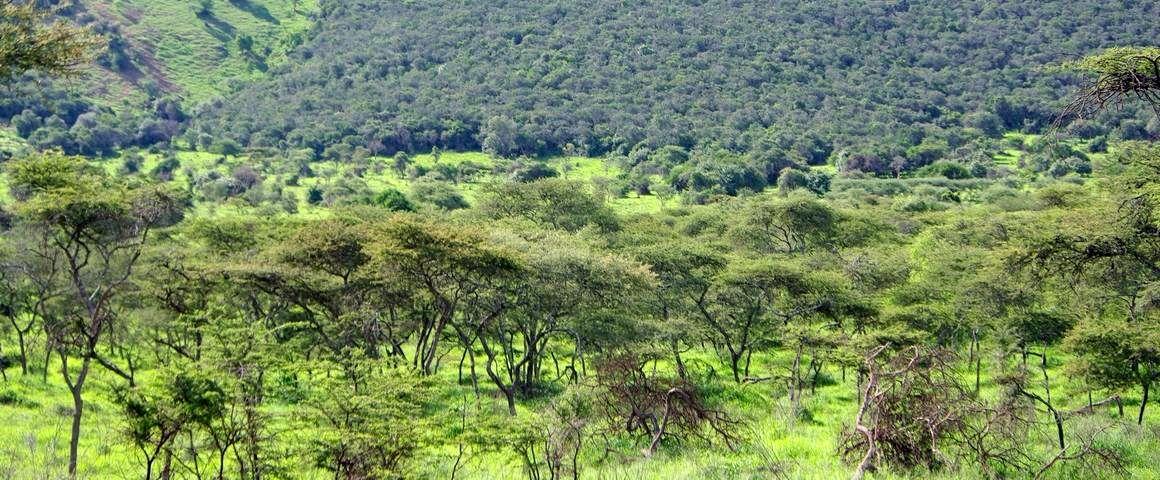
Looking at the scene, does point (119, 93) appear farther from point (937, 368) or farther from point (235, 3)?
point (937, 368)

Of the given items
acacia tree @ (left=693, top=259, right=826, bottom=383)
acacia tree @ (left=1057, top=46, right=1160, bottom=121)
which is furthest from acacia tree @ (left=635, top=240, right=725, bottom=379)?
acacia tree @ (left=1057, top=46, right=1160, bottom=121)

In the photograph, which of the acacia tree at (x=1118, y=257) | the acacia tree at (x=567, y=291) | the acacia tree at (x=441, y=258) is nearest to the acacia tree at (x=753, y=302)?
the acacia tree at (x=567, y=291)

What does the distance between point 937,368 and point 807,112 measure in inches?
4877

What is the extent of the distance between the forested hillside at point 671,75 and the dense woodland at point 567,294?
5.53ft

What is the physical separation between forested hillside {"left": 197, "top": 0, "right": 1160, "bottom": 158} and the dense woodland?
1.69 meters

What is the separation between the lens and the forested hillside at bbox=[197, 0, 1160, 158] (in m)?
116

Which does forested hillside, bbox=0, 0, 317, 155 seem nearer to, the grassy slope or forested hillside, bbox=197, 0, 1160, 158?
the grassy slope

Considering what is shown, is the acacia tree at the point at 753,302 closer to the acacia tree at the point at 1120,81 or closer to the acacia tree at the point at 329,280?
the acacia tree at the point at 329,280

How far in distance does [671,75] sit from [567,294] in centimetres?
12438

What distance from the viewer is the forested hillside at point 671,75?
116m

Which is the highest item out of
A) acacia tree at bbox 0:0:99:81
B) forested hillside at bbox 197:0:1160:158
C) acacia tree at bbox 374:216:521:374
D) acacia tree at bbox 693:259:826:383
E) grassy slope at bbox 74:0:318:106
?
acacia tree at bbox 0:0:99:81

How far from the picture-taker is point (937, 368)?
8789mm

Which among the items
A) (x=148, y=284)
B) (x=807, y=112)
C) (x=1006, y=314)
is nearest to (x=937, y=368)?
(x=1006, y=314)

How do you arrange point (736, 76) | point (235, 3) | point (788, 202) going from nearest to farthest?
point (788, 202) < point (736, 76) < point (235, 3)
